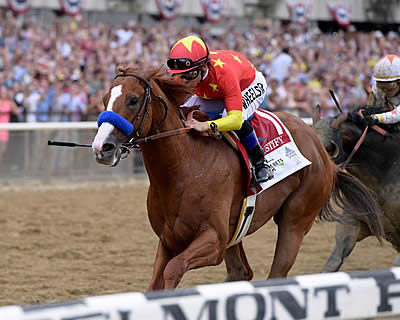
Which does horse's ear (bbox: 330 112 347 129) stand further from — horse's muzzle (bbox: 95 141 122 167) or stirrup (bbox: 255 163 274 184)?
horse's muzzle (bbox: 95 141 122 167)

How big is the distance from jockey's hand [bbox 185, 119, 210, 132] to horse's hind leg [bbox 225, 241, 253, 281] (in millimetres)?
1085

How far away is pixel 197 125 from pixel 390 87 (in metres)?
2.15

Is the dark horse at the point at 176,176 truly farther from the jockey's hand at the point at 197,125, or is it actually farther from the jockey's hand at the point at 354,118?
the jockey's hand at the point at 354,118

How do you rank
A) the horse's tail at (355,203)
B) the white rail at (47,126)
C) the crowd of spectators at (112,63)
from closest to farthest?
the horse's tail at (355,203) < the white rail at (47,126) < the crowd of spectators at (112,63)

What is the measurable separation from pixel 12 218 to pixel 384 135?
427 cm

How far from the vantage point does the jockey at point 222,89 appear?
3.80m

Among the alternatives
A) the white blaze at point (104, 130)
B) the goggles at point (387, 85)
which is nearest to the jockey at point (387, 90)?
the goggles at point (387, 85)

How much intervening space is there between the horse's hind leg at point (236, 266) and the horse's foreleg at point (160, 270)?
0.74m

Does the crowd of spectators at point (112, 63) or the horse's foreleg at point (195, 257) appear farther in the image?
the crowd of spectators at point (112, 63)

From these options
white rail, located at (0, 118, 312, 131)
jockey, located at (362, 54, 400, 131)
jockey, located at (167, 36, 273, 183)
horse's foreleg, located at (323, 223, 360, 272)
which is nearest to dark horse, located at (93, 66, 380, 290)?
jockey, located at (167, 36, 273, 183)

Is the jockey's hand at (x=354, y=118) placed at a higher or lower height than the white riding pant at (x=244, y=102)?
lower

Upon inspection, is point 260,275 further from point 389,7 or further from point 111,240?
point 389,7

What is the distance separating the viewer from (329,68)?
15.8m

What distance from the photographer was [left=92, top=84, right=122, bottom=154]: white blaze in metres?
3.31
